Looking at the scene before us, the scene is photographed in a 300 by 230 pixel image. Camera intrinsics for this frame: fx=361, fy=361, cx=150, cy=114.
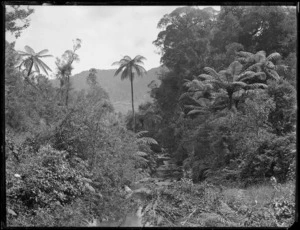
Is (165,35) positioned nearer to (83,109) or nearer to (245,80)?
(245,80)

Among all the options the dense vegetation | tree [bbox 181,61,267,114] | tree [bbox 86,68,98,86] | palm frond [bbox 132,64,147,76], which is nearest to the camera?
the dense vegetation

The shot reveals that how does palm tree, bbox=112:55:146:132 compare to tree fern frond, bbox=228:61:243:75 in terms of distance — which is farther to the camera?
palm tree, bbox=112:55:146:132

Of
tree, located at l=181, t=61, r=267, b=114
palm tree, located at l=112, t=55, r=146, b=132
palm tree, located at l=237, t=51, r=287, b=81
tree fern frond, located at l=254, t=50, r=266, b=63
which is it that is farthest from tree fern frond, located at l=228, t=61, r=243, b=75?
palm tree, located at l=112, t=55, r=146, b=132

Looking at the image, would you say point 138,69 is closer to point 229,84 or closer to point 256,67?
point 256,67

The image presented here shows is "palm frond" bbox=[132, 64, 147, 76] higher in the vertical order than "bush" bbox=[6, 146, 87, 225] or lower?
higher

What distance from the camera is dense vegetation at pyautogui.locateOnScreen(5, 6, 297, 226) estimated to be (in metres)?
6.43

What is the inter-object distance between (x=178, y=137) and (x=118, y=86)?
580cm

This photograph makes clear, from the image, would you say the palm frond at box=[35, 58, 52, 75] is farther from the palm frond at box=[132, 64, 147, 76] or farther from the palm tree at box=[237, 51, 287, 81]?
the palm tree at box=[237, 51, 287, 81]

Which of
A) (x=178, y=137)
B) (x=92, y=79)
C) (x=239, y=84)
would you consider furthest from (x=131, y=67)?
(x=239, y=84)

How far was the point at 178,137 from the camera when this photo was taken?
24062 millimetres

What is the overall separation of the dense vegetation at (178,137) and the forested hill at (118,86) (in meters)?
1.09

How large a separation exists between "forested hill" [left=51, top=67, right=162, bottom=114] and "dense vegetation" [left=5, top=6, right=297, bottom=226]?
109 centimetres

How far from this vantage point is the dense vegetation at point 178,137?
21.1ft

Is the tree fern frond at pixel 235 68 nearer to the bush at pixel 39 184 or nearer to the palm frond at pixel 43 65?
the palm frond at pixel 43 65
